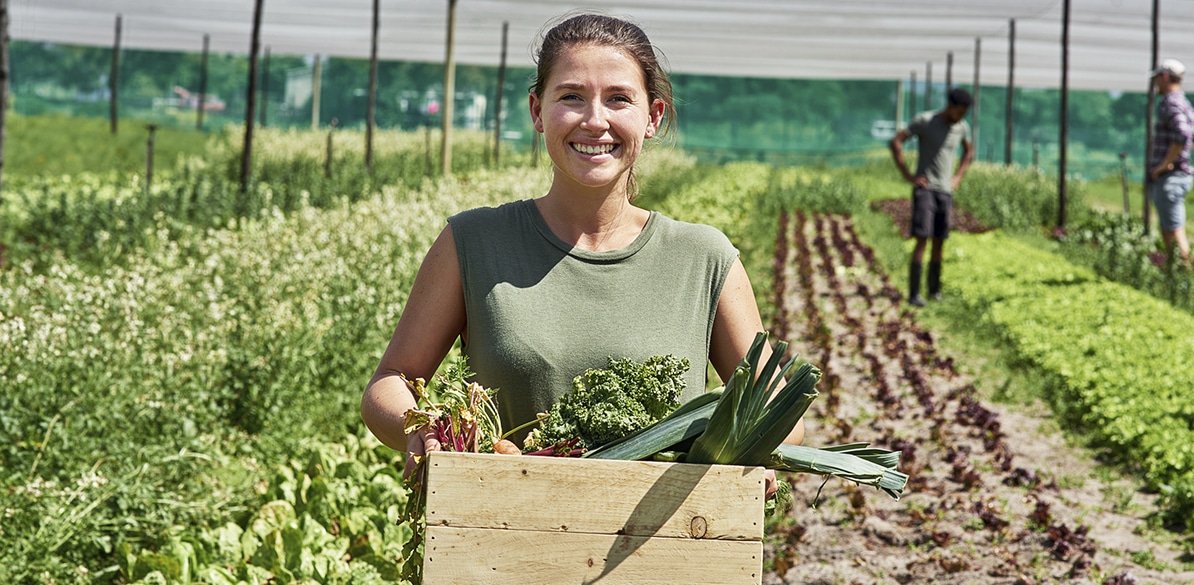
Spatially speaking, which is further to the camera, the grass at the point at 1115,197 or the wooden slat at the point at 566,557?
the grass at the point at 1115,197

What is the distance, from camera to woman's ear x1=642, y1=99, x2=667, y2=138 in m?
1.91

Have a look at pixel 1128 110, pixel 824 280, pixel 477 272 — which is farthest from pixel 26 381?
pixel 1128 110

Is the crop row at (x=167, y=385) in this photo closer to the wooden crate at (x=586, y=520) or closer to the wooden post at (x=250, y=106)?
the wooden crate at (x=586, y=520)

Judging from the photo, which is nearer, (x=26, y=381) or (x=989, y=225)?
(x=26, y=381)

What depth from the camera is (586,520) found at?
145 cm

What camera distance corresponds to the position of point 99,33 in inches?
967

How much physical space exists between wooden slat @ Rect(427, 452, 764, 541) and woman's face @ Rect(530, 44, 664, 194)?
1.66 feet

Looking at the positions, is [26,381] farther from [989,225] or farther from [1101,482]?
[989,225]

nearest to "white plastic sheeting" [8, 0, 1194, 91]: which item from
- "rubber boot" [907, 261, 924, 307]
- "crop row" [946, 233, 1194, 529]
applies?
"rubber boot" [907, 261, 924, 307]

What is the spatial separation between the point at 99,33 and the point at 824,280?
63.1 ft

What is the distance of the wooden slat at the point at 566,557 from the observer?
145 centimetres

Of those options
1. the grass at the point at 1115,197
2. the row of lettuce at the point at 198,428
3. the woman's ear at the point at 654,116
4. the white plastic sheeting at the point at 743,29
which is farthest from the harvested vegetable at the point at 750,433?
the grass at the point at 1115,197

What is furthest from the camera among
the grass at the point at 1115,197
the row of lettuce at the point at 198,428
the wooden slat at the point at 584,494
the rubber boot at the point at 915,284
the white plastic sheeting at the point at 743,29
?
the grass at the point at 1115,197

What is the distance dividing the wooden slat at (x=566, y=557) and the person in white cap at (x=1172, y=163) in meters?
9.23
